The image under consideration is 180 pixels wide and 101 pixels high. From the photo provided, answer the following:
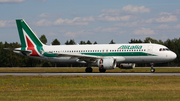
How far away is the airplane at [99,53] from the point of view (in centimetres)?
4172

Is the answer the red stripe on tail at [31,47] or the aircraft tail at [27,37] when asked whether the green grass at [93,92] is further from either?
the aircraft tail at [27,37]

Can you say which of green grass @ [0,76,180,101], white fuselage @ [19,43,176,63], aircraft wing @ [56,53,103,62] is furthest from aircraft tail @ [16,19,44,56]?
green grass @ [0,76,180,101]

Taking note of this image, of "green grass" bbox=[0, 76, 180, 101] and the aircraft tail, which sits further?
the aircraft tail

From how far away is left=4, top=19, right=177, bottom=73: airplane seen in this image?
137ft

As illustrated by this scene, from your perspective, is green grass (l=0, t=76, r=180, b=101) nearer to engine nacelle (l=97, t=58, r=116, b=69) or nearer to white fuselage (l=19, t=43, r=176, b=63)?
engine nacelle (l=97, t=58, r=116, b=69)

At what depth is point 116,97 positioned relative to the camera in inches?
632

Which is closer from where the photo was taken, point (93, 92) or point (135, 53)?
point (93, 92)

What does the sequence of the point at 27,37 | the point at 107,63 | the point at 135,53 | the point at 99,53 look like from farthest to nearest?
the point at 27,37
the point at 99,53
the point at 135,53
the point at 107,63

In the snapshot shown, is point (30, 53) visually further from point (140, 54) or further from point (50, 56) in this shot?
point (140, 54)

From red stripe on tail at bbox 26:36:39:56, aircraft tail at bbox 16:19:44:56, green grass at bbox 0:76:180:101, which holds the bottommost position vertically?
green grass at bbox 0:76:180:101

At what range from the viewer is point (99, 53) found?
4412 cm

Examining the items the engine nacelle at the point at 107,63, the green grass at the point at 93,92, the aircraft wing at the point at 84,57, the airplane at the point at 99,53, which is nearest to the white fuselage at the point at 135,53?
the airplane at the point at 99,53

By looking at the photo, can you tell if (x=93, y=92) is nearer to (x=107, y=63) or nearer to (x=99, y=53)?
(x=107, y=63)

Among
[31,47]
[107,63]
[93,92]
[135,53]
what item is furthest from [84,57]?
[93,92]
